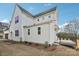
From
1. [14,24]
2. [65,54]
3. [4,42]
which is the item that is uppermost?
[14,24]

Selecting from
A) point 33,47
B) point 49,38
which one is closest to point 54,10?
point 49,38

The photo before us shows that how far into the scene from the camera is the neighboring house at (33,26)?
2723 mm

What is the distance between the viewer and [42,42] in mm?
2738

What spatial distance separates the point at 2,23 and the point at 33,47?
0.52 m

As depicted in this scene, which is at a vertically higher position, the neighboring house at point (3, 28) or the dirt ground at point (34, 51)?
the neighboring house at point (3, 28)

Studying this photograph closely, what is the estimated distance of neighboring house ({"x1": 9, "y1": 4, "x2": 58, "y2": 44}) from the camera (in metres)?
2.72

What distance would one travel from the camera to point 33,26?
2773 mm

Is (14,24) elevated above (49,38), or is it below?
above

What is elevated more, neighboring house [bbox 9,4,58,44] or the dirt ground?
neighboring house [bbox 9,4,58,44]

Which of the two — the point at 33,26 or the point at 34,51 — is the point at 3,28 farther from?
the point at 34,51

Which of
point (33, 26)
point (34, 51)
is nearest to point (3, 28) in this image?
point (33, 26)

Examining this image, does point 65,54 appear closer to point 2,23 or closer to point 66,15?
point 66,15

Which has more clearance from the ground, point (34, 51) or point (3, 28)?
point (3, 28)

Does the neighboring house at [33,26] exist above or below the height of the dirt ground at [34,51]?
above
